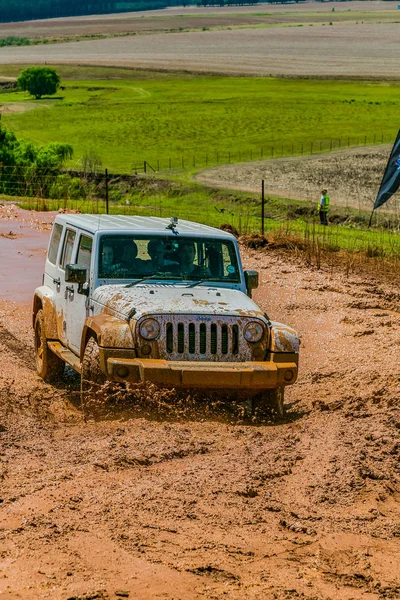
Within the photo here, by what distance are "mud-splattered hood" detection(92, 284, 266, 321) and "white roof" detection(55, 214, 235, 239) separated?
0.68m

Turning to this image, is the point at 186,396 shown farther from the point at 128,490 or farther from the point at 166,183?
the point at 166,183

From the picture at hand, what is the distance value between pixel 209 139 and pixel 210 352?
7337 centimetres

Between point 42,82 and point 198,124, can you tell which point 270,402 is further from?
point 42,82

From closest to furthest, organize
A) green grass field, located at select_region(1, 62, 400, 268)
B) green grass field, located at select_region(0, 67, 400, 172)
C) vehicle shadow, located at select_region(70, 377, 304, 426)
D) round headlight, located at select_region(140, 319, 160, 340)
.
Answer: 1. round headlight, located at select_region(140, 319, 160, 340)
2. vehicle shadow, located at select_region(70, 377, 304, 426)
3. green grass field, located at select_region(1, 62, 400, 268)
4. green grass field, located at select_region(0, 67, 400, 172)

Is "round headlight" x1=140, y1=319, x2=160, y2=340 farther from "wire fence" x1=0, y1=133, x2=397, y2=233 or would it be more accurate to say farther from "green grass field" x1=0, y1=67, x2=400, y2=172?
"green grass field" x1=0, y1=67, x2=400, y2=172

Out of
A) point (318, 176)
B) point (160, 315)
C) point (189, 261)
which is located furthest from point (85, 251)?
point (318, 176)

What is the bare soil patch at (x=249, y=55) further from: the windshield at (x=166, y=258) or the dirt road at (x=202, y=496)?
the dirt road at (x=202, y=496)

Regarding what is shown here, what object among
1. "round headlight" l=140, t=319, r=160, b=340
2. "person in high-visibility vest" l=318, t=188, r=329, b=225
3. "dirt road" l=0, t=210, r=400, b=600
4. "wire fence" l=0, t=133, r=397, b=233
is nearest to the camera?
"dirt road" l=0, t=210, r=400, b=600

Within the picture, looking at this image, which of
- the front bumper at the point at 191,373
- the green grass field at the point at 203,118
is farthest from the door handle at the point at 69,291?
the green grass field at the point at 203,118

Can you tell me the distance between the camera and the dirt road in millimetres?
6727

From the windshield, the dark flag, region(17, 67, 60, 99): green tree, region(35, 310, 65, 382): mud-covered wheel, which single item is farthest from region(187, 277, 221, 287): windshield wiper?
region(17, 67, 60, 99): green tree

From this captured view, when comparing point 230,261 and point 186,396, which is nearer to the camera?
point 186,396

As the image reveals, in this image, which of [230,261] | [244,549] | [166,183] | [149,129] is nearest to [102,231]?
[230,261]

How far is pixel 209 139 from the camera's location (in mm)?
82562
